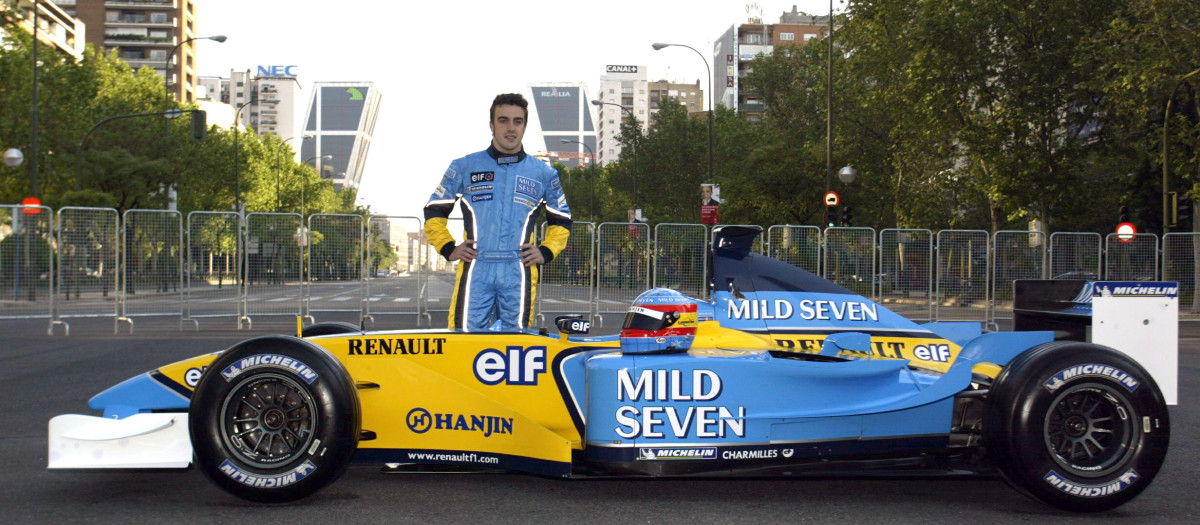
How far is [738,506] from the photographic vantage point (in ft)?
14.2

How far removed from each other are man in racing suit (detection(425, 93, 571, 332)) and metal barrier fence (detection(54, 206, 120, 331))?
12968mm

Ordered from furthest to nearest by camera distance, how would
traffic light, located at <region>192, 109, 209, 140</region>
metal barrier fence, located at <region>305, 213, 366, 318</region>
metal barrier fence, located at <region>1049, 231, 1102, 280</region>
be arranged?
traffic light, located at <region>192, 109, 209, 140</region>, metal barrier fence, located at <region>1049, 231, 1102, 280</region>, metal barrier fence, located at <region>305, 213, 366, 318</region>

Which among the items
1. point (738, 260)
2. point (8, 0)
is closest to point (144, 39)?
point (8, 0)

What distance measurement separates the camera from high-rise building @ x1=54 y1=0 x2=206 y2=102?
104m

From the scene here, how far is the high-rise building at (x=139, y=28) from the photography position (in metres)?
104

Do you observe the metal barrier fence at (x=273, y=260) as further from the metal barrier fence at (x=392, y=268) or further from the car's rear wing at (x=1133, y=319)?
the car's rear wing at (x=1133, y=319)

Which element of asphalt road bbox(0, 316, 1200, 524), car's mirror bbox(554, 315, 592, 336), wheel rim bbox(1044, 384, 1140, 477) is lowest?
asphalt road bbox(0, 316, 1200, 524)

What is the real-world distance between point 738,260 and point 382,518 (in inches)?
124

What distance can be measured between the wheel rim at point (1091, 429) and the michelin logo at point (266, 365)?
312 centimetres

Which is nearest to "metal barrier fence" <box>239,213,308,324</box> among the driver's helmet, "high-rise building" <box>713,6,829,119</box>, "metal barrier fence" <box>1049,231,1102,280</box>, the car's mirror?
the car's mirror

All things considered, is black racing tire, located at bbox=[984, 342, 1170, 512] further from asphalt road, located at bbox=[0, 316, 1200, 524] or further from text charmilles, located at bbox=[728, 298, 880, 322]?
text charmilles, located at bbox=[728, 298, 880, 322]

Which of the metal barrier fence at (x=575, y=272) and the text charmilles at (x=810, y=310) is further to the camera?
the metal barrier fence at (x=575, y=272)

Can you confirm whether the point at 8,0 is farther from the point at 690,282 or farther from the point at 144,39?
the point at 144,39

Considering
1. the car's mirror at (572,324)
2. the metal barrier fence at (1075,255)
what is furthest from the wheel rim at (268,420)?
the metal barrier fence at (1075,255)
